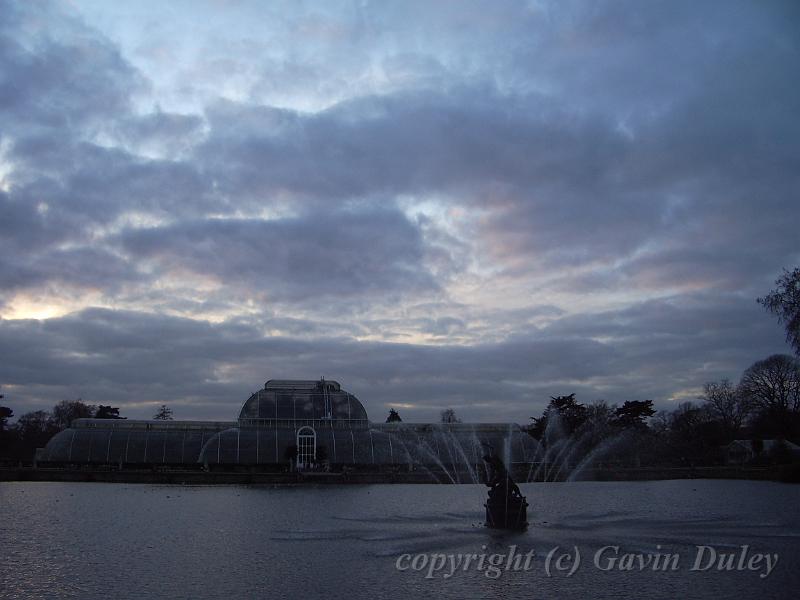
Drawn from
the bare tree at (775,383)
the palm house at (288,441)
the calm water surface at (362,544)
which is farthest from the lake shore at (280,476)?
the bare tree at (775,383)

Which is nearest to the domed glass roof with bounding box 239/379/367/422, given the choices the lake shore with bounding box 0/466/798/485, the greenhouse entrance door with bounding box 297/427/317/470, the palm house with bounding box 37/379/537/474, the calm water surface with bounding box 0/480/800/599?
the palm house with bounding box 37/379/537/474

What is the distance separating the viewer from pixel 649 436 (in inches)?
4870

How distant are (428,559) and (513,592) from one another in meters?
6.30

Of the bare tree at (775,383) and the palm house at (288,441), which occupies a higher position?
the bare tree at (775,383)

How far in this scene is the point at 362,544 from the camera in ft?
102

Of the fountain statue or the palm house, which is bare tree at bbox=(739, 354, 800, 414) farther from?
the fountain statue

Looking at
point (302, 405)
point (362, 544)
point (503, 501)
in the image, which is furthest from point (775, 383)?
point (362, 544)

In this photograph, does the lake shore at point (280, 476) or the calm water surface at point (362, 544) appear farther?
the lake shore at point (280, 476)

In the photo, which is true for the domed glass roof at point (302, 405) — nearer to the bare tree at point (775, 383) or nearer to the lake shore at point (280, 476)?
the lake shore at point (280, 476)

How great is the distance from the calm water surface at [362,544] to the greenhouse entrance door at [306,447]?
40967 mm

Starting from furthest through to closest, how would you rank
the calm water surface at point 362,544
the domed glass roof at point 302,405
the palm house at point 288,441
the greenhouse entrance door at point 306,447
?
the domed glass roof at point 302,405 < the greenhouse entrance door at point 306,447 < the palm house at point 288,441 < the calm water surface at point 362,544

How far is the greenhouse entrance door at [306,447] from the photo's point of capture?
3766 inches

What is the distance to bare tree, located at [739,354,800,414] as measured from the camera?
12025cm

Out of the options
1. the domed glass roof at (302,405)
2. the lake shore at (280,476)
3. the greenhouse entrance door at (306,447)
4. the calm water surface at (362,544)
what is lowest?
the calm water surface at (362,544)
